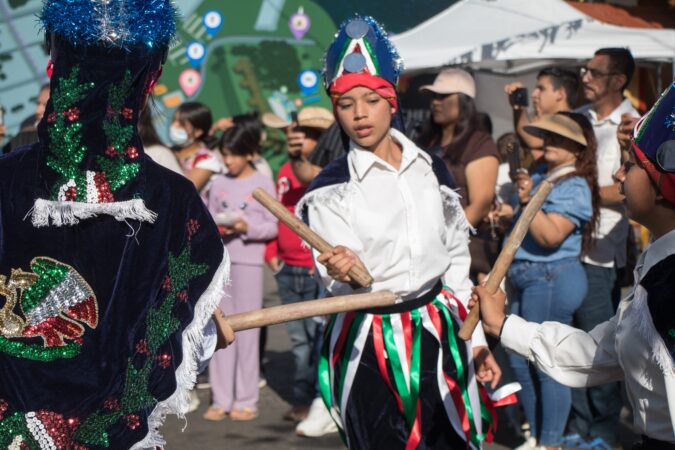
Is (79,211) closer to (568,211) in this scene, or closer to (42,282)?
(42,282)

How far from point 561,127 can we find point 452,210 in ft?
5.25

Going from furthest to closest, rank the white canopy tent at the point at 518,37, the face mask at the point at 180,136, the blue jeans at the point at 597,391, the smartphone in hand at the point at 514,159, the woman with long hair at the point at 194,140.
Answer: the white canopy tent at the point at 518,37
the face mask at the point at 180,136
the woman with long hair at the point at 194,140
the smartphone in hand at the point at 514,159
the blue jeans at the point at 597,391

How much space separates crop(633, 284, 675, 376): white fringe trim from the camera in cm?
274

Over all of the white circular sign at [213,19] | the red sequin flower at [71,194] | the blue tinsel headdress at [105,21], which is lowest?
the red sequin flower at [71,194]

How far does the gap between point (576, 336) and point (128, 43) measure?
1589 mm

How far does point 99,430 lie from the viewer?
301 centimetres

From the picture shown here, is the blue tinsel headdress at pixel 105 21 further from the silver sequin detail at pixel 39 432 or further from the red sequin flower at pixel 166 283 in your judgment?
the silver sequin detail at pixel 39 432

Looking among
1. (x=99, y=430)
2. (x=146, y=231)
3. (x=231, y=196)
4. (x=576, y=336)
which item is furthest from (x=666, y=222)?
(x=231, y=196)

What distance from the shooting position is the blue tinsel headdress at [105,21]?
3004 millimetres

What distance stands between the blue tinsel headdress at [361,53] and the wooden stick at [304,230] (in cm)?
72

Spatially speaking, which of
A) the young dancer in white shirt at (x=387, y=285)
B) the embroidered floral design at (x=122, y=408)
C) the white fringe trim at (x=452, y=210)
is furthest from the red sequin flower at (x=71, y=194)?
the white fringe trim at (x=452, y=210)

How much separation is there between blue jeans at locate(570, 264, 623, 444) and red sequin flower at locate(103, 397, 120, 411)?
3510 mm

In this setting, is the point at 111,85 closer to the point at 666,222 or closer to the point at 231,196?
the point at 666,222

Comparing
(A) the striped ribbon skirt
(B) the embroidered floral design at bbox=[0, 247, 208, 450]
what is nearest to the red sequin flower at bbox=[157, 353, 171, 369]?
(B) the embroidered floral design at bbox=[0, 247, 208, 450]
